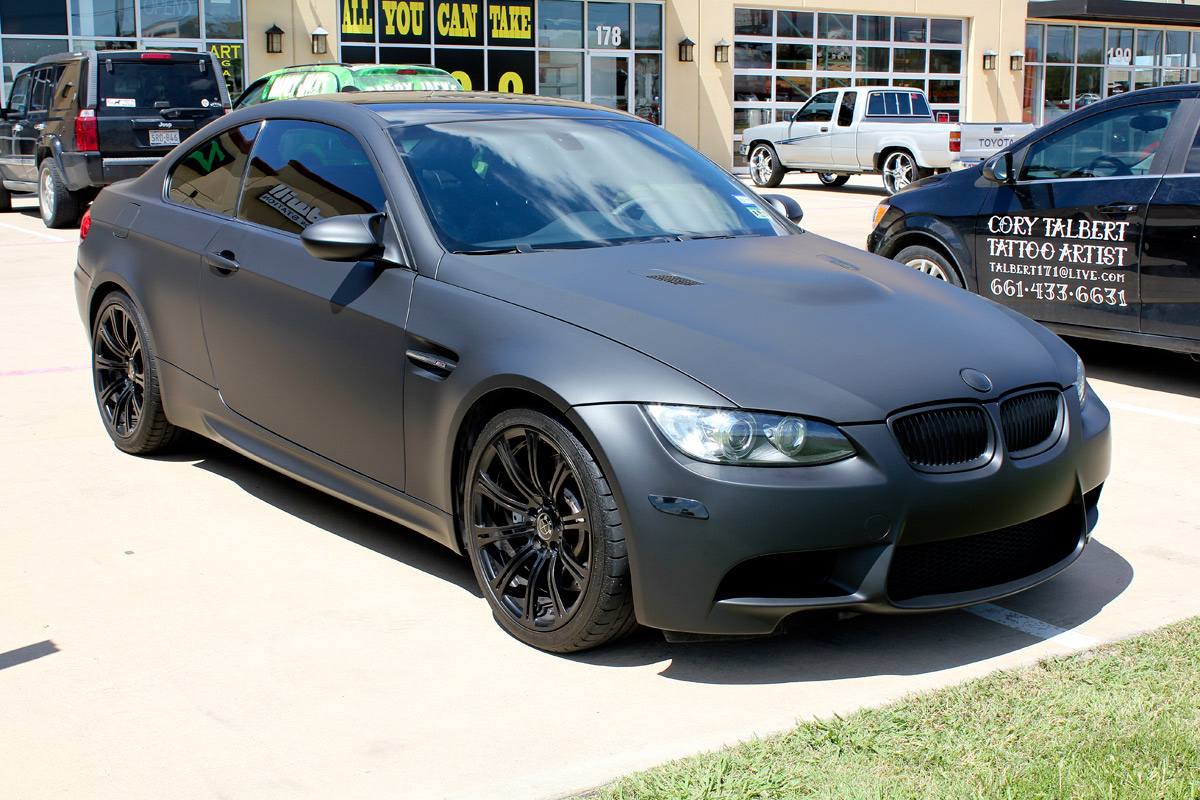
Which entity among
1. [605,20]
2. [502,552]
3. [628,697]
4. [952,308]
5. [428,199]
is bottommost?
[628,697]

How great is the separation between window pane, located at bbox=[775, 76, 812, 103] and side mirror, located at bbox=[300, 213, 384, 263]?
26.9 m

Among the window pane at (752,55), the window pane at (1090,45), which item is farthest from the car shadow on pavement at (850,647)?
the window pane at (1090,45)

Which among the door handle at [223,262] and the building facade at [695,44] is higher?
the building facade at [695,44]

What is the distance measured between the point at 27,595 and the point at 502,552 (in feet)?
5.19

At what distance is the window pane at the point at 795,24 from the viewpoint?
29625 mm

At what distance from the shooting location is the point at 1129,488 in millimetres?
5254

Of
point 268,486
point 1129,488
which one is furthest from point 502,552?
point 1129,488

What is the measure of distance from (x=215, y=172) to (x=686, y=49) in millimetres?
24132

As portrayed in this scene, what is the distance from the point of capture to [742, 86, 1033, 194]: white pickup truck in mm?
20255

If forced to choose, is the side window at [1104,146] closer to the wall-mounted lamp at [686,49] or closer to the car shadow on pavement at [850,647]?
the car shadow on pavement at [850,647]

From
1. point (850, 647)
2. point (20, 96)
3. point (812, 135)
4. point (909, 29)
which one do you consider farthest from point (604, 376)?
point (909, 29)

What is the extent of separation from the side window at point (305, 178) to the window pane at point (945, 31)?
2931 cm

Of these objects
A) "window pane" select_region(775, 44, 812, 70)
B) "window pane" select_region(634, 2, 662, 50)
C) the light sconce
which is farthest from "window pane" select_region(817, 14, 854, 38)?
the light sconce

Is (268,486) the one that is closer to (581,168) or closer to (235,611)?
(235,611)
